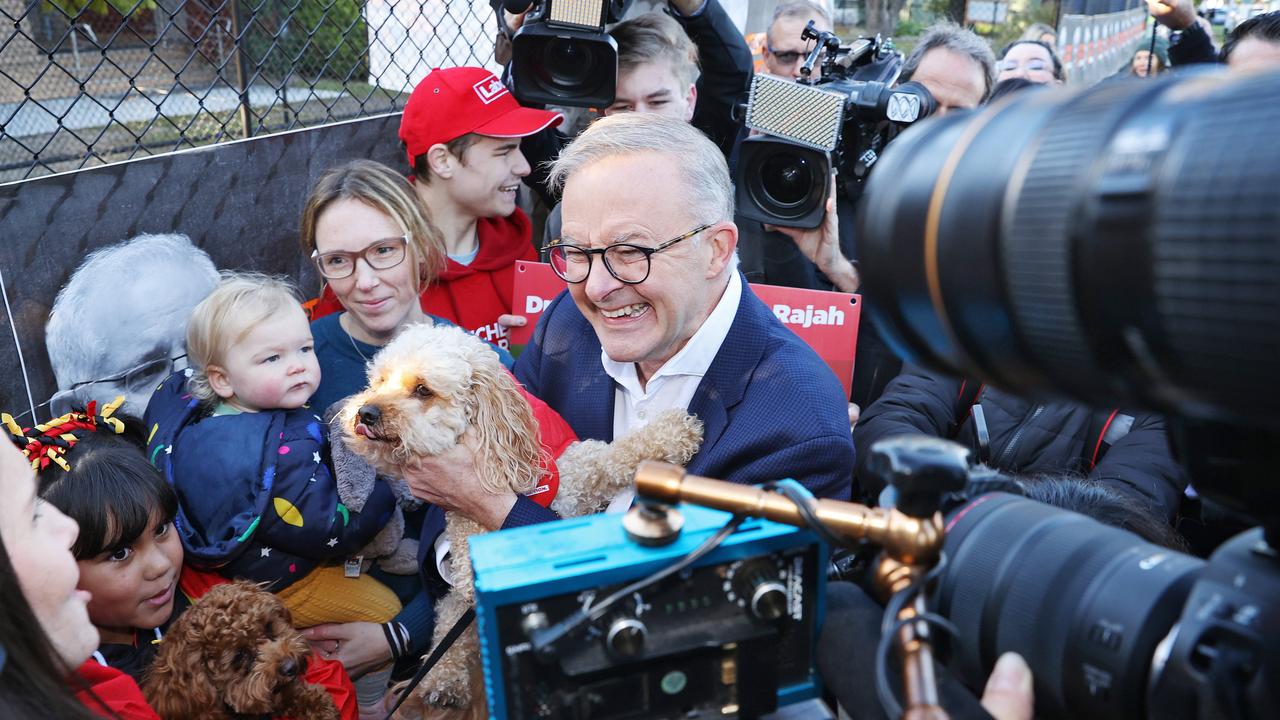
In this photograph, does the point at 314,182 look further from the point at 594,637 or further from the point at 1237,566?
the point at 1237,566

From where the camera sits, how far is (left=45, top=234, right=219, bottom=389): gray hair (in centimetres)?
261

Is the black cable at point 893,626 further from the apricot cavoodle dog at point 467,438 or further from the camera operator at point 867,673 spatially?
the apricot cavoodle dog at point 467,438

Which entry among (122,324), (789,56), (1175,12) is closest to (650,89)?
(789,56)

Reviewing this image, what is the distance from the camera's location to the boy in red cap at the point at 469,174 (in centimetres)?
336

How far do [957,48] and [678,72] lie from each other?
117cm

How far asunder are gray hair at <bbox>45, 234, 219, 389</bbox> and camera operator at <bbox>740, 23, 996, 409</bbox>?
2.18 m

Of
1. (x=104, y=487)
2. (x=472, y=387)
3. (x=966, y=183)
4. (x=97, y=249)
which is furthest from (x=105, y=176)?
(x=966, y=183)

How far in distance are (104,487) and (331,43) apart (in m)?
9.15

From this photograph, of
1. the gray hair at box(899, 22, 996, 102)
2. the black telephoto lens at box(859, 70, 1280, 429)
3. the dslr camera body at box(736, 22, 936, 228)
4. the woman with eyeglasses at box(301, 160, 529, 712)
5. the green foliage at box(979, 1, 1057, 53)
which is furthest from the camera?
the green foliage at box(979, 1, 1057, 53)

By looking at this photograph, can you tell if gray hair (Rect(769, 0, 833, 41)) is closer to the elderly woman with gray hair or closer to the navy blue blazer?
the navy blue blazer

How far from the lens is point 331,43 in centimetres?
1013

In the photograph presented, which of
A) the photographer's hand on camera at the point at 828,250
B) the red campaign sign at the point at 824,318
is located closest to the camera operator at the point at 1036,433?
the red campaign sign at the point at 824,318

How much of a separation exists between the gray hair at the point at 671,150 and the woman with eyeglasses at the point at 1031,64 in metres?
3.47

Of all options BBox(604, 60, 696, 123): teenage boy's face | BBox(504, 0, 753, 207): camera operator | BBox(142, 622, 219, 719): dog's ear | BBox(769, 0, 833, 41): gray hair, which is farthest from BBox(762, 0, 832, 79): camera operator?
BBox(142, 622, 219, 719): dog's ear
